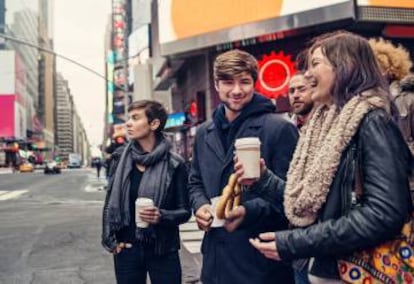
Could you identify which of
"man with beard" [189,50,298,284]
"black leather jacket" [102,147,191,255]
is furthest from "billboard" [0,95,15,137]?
"man with beard" [189,50,298,284]

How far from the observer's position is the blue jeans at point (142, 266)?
3424 millimetres

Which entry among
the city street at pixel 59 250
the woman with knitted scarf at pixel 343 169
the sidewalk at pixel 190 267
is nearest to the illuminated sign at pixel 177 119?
the city street at pixel 59 250

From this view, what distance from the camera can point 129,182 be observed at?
3.54 metres

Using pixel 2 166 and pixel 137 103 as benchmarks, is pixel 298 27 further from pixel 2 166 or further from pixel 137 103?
pixel 2 166

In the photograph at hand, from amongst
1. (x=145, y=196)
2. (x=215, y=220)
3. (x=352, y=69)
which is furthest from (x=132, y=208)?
(x=352, y=69)

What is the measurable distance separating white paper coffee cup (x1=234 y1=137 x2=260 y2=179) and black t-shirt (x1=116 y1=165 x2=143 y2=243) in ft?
5.03

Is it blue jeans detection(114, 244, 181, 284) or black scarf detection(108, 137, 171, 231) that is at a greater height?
black scarf detection(108, 137, 171, 231)

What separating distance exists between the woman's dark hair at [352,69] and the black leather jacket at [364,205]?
0.14 m

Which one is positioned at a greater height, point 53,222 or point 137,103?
point 137,103

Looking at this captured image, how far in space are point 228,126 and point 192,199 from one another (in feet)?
1.46

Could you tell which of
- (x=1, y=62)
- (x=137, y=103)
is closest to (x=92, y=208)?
(x=137, y=103)

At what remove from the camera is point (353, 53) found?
6.59 feet

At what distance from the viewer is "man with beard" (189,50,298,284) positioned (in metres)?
2.56

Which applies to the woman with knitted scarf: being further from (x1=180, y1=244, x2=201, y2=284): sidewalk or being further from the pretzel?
(x1=180, y1=244, x2=201, y2=284): sidewalk
